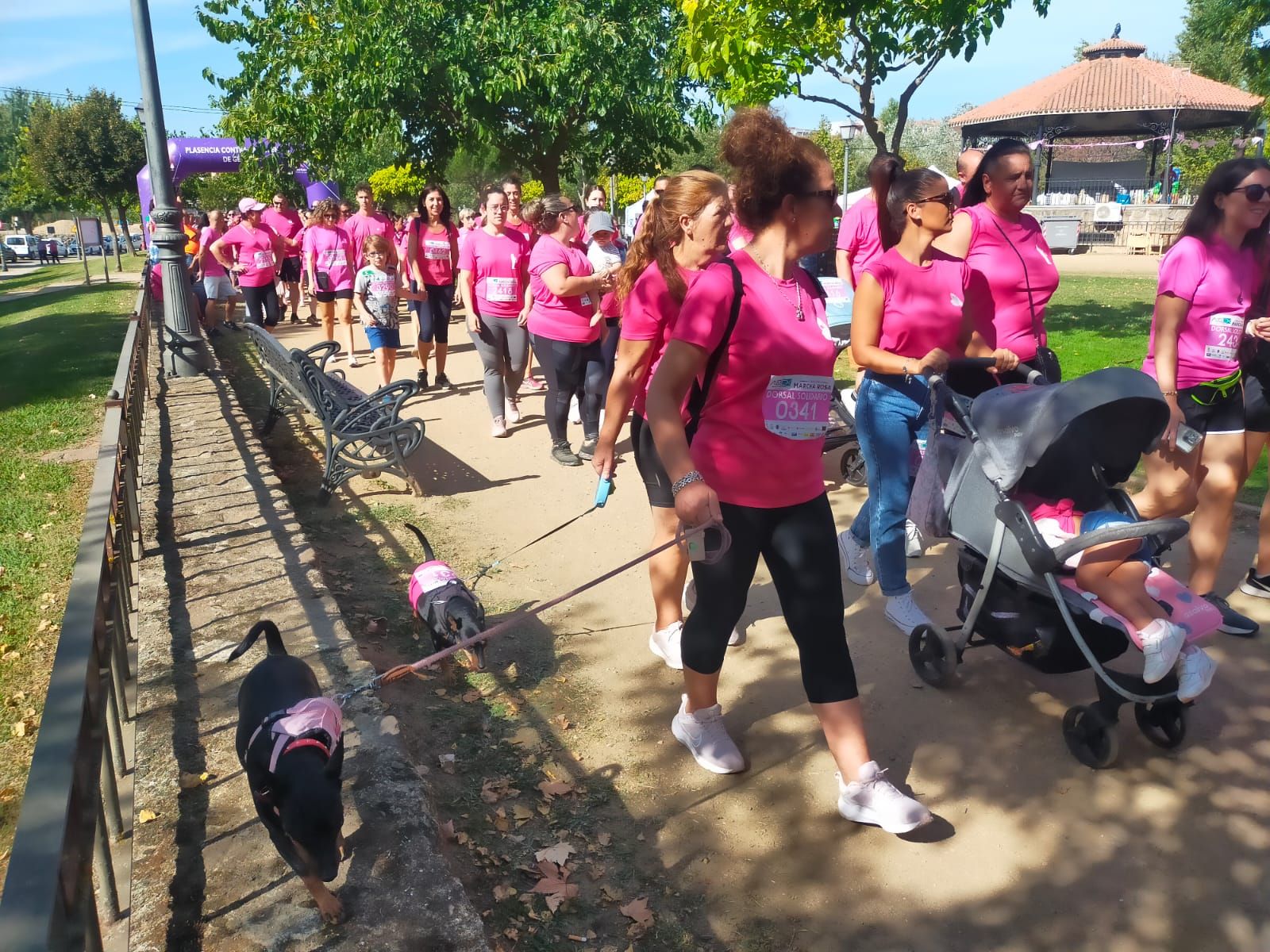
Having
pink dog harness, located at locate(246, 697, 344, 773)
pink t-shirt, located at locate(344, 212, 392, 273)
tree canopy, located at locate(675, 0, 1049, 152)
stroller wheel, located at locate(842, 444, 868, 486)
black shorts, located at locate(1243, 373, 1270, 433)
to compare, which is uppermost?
tree canopy, located at locate(675, 0, 1049, 152)

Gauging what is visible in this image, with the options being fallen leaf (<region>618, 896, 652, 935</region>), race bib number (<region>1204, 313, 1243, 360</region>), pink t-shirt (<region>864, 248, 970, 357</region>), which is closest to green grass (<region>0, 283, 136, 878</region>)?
fallen leaf (<region>618, 896, 652, 935</region>)

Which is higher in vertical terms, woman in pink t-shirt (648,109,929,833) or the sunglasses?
the sunglasses

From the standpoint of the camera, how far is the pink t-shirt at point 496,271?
749 cm

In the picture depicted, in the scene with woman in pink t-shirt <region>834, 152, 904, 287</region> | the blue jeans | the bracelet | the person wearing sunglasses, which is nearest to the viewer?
the bracelet

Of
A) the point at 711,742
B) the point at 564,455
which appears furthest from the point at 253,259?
the point at 711,742

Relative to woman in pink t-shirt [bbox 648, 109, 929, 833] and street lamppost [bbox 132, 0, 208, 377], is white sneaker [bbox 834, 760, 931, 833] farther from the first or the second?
street lamppost [bbox 132, 0, 208, 377]

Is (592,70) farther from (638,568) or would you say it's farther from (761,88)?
(638,568)

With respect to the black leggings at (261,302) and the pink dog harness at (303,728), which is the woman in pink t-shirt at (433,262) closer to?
the black leggings at (261,302)

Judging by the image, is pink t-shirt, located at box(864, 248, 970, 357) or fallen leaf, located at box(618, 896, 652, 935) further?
pink t-shirt, located at box(864, 248, 970, 357)

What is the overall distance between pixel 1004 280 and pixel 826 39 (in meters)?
5.60

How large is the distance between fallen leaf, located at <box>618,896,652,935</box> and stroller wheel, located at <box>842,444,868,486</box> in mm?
4045

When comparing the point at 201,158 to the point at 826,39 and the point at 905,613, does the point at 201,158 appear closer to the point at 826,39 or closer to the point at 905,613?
the point at 826,39

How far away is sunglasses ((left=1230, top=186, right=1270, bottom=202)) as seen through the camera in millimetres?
3793

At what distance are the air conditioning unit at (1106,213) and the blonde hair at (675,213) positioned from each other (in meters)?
31.3
